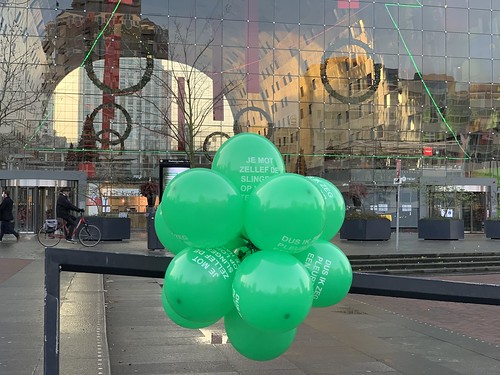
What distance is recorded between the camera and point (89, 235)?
2061 centimetres

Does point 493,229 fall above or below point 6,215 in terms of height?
below

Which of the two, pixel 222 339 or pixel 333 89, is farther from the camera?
pixel 333 89

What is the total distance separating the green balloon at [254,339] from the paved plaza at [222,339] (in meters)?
2.90

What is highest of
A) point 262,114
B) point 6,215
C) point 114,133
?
point 262,114

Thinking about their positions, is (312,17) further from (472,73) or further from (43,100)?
(43,100)

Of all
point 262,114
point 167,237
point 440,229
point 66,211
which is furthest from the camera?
point 262,114

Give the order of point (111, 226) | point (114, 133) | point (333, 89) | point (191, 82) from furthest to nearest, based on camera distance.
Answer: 1. point (333, 89)
2. point (191, 82)
3. point (114, 133)
4. point (111, 226)

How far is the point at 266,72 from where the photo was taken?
38094 millimetres

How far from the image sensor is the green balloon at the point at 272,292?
102 inches

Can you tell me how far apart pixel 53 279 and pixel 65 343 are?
12.6ft

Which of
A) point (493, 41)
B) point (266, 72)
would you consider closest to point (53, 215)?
point (266, 72)

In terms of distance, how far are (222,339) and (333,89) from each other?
3367cm

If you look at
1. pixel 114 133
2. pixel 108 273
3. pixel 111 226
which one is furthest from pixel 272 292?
Answer: pixel 114 133

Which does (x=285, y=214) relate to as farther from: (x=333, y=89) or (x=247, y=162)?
(x=333, y=89)
